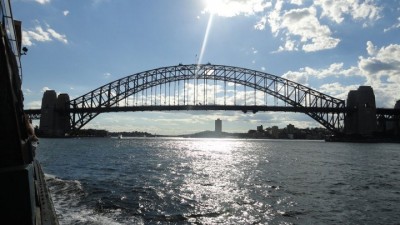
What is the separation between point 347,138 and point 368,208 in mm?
92529

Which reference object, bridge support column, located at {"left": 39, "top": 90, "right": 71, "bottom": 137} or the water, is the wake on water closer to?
the water

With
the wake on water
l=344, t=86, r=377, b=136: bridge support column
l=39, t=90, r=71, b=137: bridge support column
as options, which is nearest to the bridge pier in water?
l=344, t=86, r=377, b=136: bridge support column

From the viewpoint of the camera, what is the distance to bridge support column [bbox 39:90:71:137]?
104312 mm

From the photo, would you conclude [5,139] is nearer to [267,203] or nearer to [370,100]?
[267,203]

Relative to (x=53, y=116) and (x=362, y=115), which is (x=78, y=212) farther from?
(x=53, y=116)

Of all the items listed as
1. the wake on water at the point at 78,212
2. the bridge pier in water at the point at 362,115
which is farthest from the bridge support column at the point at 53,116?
the wake on water at the point at 78,212

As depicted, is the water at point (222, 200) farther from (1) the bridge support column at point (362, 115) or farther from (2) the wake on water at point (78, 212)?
(1) the bridge support column at point (362, 115)

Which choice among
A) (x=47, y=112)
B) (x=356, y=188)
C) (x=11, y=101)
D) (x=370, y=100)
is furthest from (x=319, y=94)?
(x=11, y=101)

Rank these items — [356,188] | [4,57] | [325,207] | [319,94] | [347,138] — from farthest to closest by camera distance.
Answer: [319,94] < [347,138] < [356,188] < [325,207] < [4,57]

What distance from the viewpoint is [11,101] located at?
14.9 feet

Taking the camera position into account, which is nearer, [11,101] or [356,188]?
[11,101]

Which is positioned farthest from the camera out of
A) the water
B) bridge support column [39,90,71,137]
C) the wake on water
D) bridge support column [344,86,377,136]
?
bridge support column [39,90,71,137]

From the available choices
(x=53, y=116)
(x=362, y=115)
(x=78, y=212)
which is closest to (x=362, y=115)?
(x=362, y=115)

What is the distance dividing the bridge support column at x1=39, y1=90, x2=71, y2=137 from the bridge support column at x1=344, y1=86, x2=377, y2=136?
7765cm
